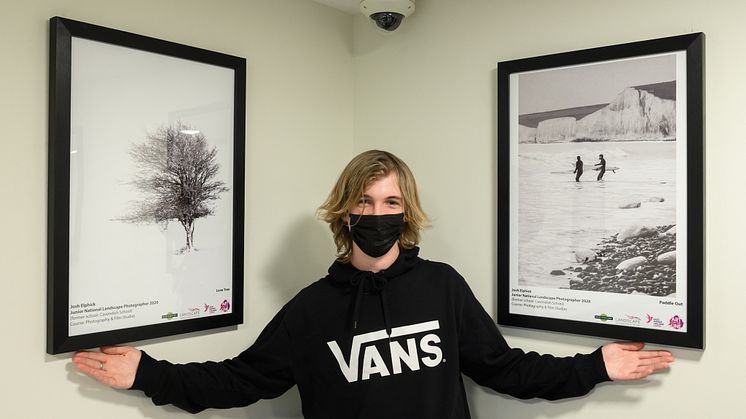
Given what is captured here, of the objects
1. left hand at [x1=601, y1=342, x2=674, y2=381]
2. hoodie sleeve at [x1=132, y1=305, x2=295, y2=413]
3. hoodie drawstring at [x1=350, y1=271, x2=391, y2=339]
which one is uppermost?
hoodie drawstring at [x1=350, y1=271, x2=391, y2=339]

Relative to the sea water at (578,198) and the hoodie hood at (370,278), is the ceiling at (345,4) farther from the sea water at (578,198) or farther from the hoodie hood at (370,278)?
the hoodie hood at (370,278)

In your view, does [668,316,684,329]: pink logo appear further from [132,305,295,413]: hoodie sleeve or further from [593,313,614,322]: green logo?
[132,305,295,413]: hoodie sleeve

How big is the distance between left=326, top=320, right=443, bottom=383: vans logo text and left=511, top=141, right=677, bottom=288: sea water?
381 millimetres

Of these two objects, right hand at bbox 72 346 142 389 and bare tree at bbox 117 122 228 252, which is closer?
right hand at bbox 72 346 142 389

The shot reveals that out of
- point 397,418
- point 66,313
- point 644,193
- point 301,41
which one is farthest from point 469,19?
point 66,313

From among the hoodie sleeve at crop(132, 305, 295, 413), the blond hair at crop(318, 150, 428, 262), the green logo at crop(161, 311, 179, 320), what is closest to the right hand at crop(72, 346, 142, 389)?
the hoodie sleeve at crop(132, 305, 295, 413)

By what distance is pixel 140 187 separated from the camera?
67.3 inches

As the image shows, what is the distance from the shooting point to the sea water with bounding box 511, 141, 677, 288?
168cm

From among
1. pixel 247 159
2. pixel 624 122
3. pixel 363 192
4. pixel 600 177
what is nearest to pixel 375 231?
pixel 363 192

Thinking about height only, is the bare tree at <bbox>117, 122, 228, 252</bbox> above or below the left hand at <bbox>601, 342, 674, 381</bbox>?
above

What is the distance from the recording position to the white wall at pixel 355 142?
59.5 inches

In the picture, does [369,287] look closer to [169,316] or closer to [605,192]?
[169,316]

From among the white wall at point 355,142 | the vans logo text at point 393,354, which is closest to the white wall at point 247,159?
the white wall at point 355,142

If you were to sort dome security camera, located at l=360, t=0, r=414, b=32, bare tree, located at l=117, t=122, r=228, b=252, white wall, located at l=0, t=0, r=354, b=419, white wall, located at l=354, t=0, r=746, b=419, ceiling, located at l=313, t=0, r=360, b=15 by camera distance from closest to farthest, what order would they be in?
1. white wall, located at l=0, t=0, r=354, b=419
2. white wall, located at l=354, t=0, r=746, b=419
3. bare tree, located at l=117, t=122, r=228, b=252
4. dome security camera, located at l=360, t=0, r=414, b=32
5. ceiling, located at l=313, t=0, r=360, b=15
